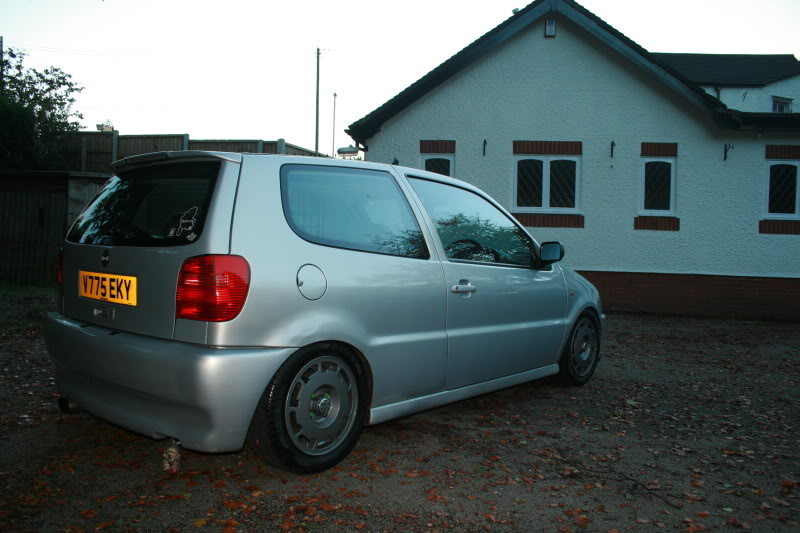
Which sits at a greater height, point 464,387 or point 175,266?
point 175,266

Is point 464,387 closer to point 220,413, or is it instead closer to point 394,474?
point 394,474

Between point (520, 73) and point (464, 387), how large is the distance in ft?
32.4

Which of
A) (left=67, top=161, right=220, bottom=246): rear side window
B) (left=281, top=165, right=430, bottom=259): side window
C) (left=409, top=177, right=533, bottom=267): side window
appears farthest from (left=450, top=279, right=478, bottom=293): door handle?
→ (left=67, top=161, right=220, bottom=246): rear side window

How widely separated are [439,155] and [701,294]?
5.58m

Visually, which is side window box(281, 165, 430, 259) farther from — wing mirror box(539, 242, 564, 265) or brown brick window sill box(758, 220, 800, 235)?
brown brick window sill box(758, 220, 800, 235)

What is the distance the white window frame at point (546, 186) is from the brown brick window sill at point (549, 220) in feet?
0.27

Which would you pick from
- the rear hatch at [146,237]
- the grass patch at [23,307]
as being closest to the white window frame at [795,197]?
the rear hatch at [146,237]

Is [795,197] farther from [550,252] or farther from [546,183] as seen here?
[550,252]

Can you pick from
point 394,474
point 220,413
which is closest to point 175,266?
point 220,413

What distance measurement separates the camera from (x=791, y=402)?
558 centimetres

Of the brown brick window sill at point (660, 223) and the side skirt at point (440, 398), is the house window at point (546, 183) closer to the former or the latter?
the brown brick window sill at point (660, 223)

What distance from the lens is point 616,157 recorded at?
497 inches

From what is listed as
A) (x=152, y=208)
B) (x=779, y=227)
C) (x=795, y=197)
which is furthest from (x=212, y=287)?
(x=795, y=197)

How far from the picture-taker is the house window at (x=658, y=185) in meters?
12.6
